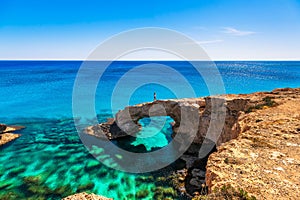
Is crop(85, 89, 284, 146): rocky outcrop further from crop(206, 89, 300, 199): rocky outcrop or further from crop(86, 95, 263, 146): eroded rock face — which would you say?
crop(206, 89, 300, 199): rocky outcrop

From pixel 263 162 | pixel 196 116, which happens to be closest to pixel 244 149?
pixel 263 162

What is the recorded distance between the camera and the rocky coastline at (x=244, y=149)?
21.8ft

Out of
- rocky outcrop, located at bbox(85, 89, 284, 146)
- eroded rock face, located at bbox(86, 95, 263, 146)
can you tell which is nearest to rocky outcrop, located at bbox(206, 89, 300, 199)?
rocky outcrop, located at bbox(85, 89, 284, 146)

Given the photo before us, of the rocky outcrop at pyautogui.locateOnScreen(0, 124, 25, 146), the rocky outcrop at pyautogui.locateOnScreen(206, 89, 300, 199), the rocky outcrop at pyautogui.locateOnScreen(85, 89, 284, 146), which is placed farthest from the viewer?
the rocky outcrop at pyautogui.locateOnScreen(0, 124, 25, 146)

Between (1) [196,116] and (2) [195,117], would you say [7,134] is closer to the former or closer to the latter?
(2) [195,117]

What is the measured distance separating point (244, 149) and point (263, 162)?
1.22 meters

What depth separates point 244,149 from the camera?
30.3ft

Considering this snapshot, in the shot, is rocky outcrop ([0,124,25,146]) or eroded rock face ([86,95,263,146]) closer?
eroded rock face ([86,95,263,146])

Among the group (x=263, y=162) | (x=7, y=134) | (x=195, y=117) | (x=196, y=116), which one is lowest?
(x=7, y=134)

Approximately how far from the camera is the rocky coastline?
665 cm

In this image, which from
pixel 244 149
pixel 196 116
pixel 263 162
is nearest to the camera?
pixel 263 162

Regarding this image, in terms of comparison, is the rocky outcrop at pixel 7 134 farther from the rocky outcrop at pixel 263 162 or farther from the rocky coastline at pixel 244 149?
the rocky outcrop at pixel 263 162

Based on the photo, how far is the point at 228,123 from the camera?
2000 centimetres

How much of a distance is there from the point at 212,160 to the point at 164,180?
993 cm
